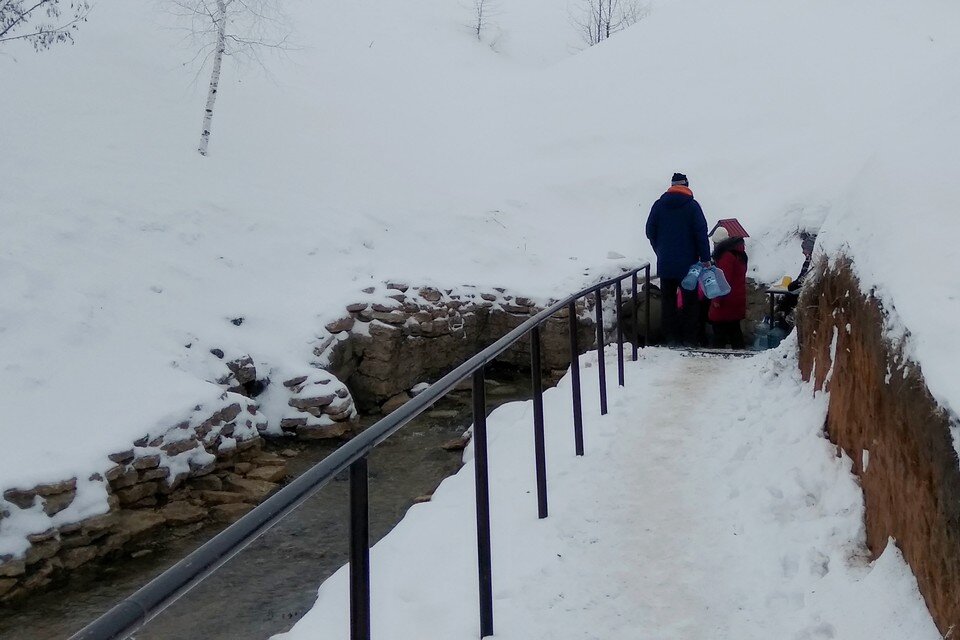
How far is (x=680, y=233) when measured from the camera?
767 cm

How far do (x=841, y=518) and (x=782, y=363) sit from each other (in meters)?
2.52

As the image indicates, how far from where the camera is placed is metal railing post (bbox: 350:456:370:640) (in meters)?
1.79

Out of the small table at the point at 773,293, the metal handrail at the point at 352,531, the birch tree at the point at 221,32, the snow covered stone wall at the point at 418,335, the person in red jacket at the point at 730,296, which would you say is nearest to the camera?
the metal handrail at the point at 352,531

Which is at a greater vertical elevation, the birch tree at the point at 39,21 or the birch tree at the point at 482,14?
the birch tree at the point at 482,14

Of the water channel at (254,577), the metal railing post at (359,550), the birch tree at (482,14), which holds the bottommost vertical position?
the water channel at (254,577)

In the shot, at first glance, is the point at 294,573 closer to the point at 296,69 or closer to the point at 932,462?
the point at 932,462

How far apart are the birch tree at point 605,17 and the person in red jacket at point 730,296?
24197 millimetres

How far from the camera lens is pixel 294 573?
17.7 feet

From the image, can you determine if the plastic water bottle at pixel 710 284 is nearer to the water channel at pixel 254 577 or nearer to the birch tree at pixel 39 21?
the water channel at pixel 254 577

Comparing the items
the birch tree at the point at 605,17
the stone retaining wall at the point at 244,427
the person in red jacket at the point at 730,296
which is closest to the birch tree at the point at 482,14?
the birch tree at the point at 605,17

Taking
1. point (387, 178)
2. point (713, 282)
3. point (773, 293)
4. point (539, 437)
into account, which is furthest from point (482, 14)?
point (539, 437)

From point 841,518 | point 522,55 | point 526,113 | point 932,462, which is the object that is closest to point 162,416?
point 841,518

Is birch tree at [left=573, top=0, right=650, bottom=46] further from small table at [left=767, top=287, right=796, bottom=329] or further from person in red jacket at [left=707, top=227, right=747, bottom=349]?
person in red jacket at [left=707, top=227, right=747, bottom=349]

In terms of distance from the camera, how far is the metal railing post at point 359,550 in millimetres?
1795
